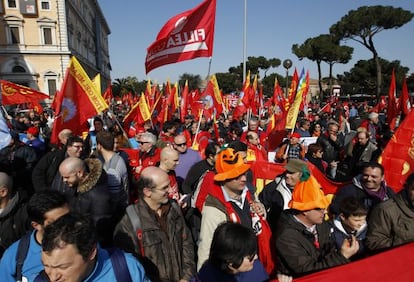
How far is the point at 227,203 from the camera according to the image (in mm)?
2680

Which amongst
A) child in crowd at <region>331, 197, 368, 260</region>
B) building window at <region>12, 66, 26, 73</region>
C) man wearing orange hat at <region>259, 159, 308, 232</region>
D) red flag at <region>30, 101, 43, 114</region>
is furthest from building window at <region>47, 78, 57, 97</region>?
child in crowd at <region>331, 197, 368, 260</region>

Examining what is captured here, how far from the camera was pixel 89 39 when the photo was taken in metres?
76.2

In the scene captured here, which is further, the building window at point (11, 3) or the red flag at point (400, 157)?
the building window at point (11, 3)

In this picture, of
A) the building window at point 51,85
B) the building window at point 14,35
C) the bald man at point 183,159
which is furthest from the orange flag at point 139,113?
the building window at point 14,35

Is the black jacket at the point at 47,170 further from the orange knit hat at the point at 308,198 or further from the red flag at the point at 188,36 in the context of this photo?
the orange knit hat at the point at 308,198

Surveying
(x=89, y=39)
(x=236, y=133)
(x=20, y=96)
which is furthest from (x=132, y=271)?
(x=89, y=39)

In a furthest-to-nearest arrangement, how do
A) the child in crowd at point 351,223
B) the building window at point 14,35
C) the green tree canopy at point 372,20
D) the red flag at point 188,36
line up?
the building window at point 14,35 < the green tree canopy at point 372,20 < the red flag at point 188,36 < the child in crowd at point 351,223

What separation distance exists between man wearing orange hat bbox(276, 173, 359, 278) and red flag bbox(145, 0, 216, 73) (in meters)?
3.67

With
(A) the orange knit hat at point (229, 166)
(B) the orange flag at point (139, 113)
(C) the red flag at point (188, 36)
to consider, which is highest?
(C) the red flag at point (188, 36)

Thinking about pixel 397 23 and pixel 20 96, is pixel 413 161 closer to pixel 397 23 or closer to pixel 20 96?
pixel 20 96

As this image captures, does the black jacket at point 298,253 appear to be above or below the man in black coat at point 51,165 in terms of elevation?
below

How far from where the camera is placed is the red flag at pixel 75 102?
4.83m

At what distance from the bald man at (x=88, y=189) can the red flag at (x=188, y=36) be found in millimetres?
2979

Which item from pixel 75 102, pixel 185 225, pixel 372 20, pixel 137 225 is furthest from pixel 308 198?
pixel 372 20
